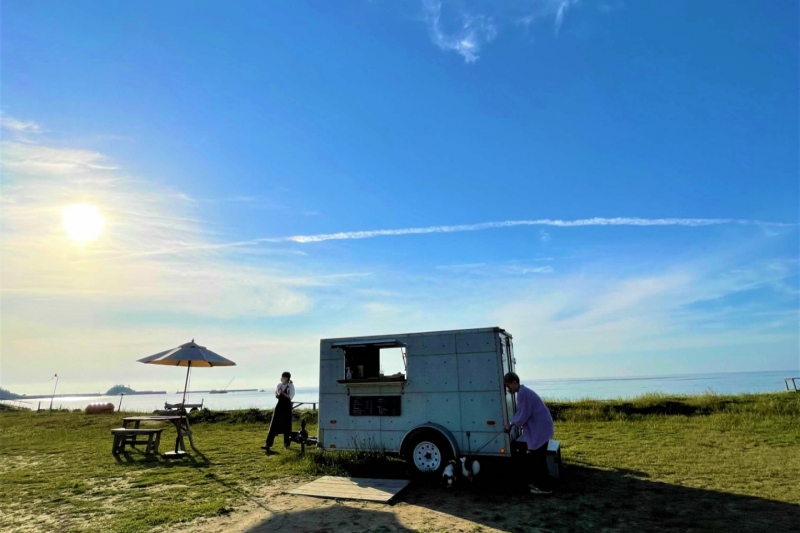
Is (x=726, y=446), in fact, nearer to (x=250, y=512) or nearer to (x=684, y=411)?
(x=684, y=411)

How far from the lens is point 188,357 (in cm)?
943

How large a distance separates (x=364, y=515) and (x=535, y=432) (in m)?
2.55

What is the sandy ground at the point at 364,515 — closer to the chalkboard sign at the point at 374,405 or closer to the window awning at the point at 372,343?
the chalkboard sign at the point at 374,405

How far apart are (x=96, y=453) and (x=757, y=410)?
1832 centimetres

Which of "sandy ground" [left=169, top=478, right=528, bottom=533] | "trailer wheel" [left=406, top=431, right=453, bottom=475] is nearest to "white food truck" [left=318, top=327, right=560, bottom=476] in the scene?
"trailer wheel" [left=406, top=431, right=453, bottom=475]

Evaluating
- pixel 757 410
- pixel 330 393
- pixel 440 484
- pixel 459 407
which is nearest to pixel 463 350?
pixel 459 407

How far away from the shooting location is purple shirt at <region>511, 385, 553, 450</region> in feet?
20.0

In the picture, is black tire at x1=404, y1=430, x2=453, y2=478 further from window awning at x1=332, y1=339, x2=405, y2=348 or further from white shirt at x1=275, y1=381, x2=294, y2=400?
white shirt at x1=275, y1=381, x2=294, y2=400

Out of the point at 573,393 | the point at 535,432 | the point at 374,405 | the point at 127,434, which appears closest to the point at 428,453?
the point at 374,405

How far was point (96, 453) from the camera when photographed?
9.73m

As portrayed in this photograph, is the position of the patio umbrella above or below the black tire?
above

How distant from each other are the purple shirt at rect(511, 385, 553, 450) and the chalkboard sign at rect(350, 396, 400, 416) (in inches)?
80.9

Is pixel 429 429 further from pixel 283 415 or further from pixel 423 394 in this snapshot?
pixel 283 415

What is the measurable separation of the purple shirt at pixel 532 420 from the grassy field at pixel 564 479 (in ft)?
2.41
